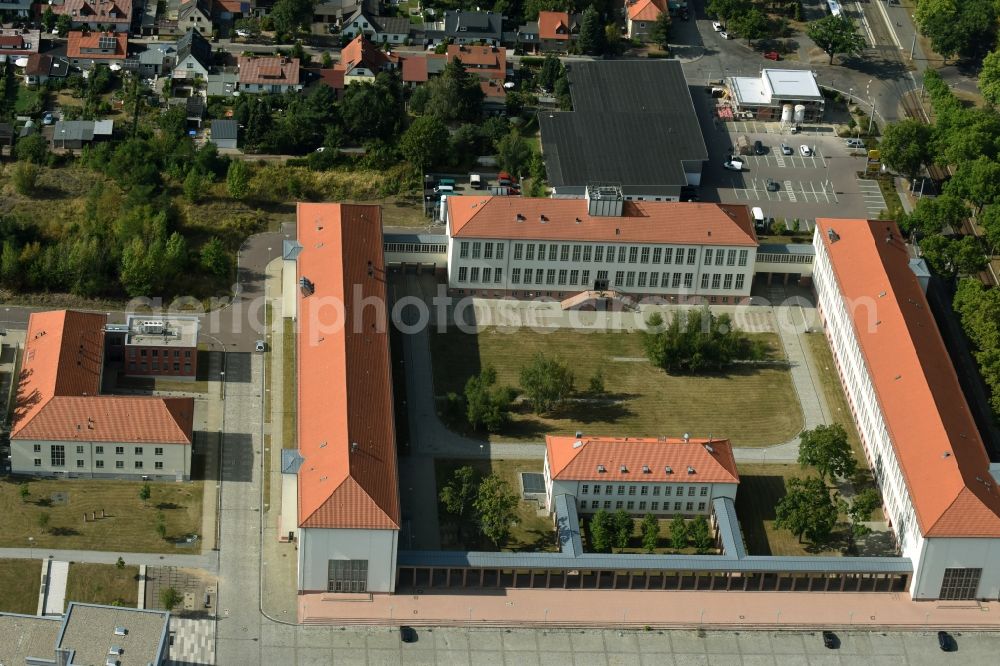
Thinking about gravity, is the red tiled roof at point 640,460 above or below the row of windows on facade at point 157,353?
below

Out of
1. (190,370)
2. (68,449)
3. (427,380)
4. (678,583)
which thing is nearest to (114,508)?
(68,449)

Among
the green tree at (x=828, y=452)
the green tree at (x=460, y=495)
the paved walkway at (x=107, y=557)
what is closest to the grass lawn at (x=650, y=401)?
the green tree at (x=828, y=452)

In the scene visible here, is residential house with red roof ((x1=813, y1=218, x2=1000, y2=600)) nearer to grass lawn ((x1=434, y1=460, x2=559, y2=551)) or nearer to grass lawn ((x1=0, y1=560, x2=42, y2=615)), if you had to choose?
grass lawn ((x1=434, y1=460, x2=559, y2=551))

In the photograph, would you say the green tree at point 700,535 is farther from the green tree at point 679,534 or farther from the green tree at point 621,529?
the green tree at point 621,529

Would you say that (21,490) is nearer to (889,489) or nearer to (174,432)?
(174,432)

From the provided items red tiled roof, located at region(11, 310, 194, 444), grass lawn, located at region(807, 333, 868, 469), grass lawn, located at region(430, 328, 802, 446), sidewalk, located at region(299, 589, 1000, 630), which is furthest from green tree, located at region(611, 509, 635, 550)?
red tiled roof, located at region(11, 310, 194, 444)

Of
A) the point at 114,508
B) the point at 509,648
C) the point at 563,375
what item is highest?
the point at 563,375
